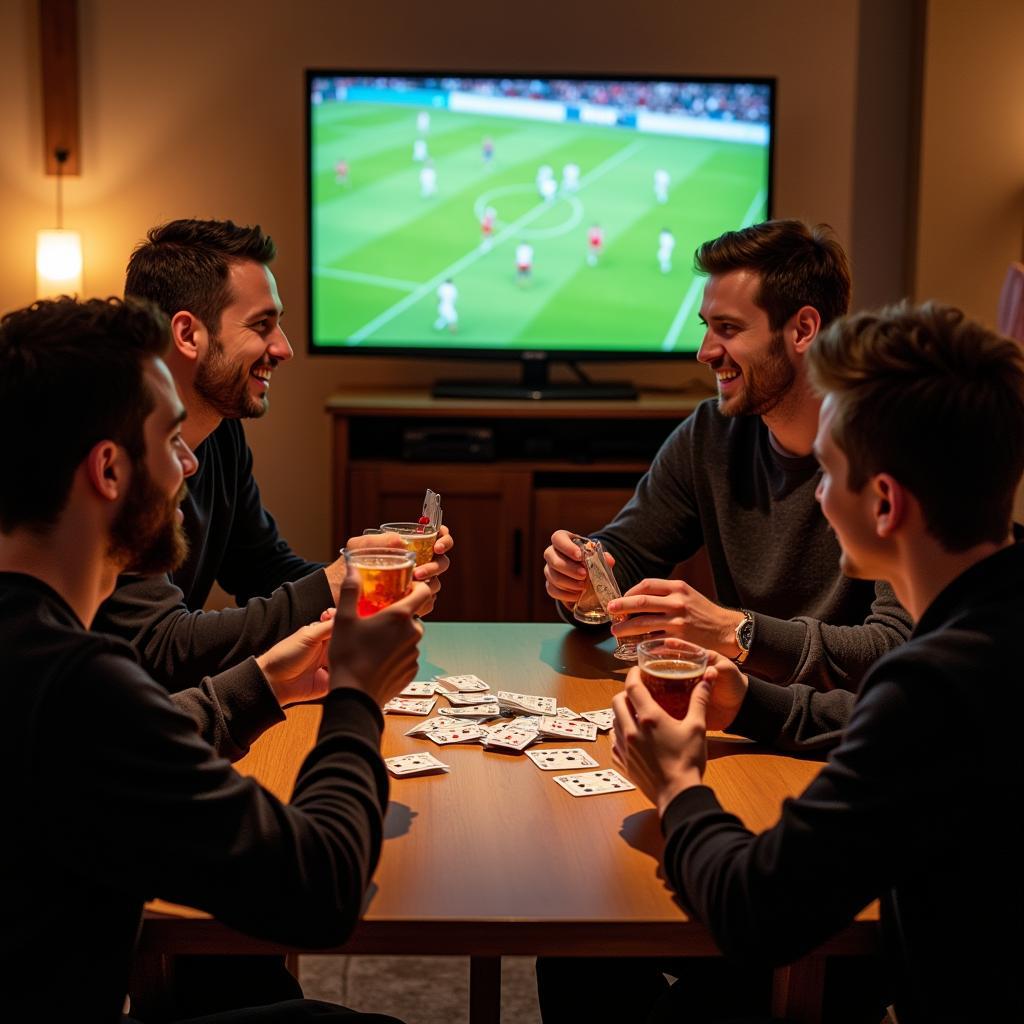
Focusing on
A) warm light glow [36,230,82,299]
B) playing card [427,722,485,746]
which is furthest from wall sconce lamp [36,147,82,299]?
playing card [427,722,485,746]

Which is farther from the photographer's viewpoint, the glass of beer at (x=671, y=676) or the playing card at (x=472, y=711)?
the playing card at (x=472, y=711)

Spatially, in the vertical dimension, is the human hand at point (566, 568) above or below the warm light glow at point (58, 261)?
below

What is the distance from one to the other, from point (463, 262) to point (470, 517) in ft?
3.24

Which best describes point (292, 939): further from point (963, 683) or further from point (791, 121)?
point (791, 121)

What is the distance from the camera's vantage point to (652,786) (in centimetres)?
151

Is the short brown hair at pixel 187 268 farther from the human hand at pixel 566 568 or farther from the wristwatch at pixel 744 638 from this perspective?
the wristwatch at pixel 744 638

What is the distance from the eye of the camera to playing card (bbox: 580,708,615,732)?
1906 mm

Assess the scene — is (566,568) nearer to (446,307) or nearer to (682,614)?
(682,614)

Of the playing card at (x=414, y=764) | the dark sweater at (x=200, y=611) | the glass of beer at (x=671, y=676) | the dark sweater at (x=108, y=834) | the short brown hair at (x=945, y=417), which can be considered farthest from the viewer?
the dark sweater at (x=200, y=611)

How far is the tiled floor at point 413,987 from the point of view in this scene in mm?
2721

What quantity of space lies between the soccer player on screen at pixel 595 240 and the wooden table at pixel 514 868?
3.15m

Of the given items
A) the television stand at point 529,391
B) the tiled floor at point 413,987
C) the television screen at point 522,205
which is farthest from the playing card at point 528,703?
the television screen at point 522,205

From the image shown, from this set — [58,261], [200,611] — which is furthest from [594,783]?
[58,261]

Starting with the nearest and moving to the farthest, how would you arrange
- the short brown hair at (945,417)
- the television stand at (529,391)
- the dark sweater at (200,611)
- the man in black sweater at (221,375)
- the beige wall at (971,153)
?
the short brown hair at (945,417) < the dark sweater at (200,611) < the man in black sweater at (221,375) < the television stand at (529,391) < the beige wall at (971,153)
